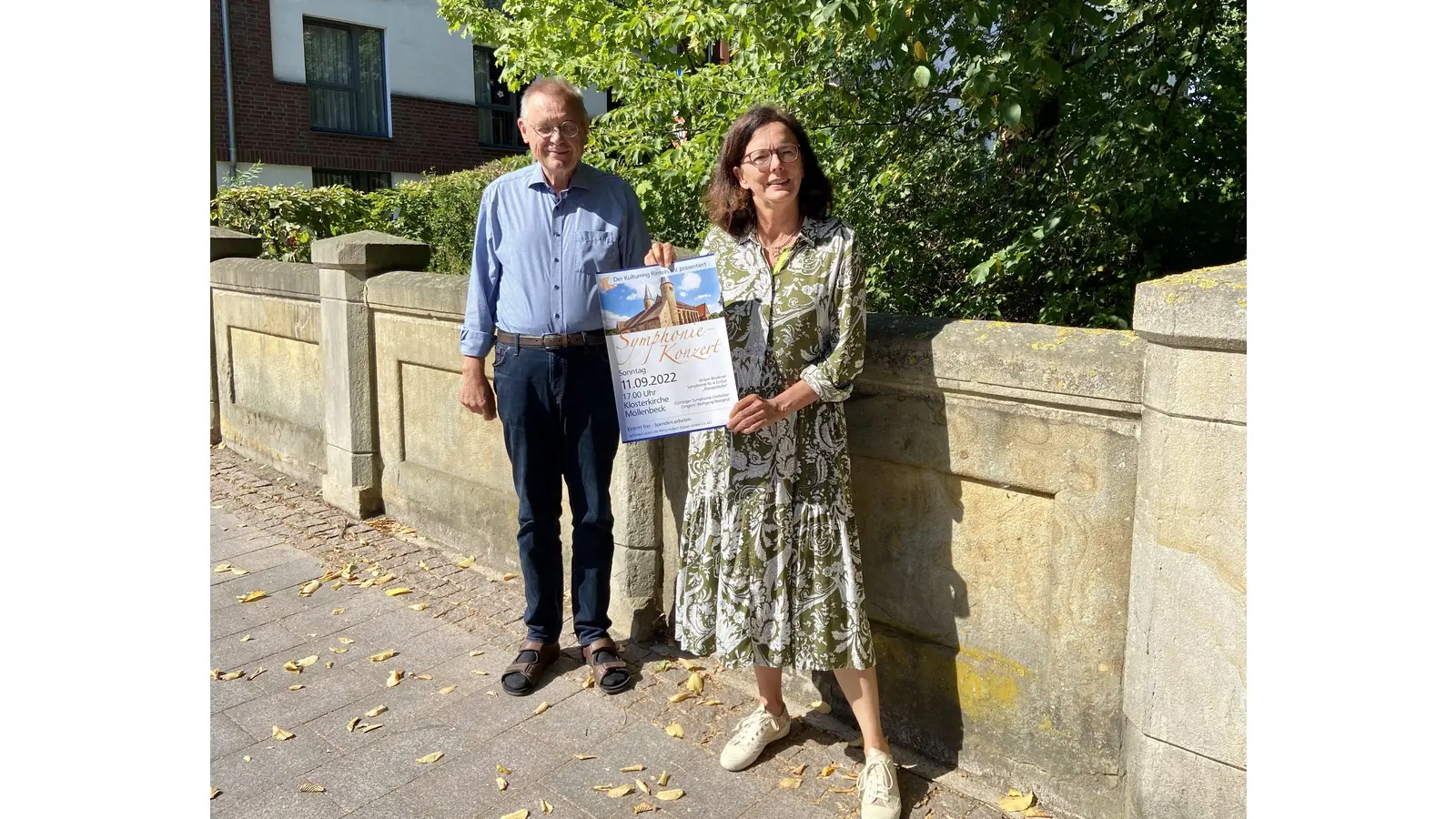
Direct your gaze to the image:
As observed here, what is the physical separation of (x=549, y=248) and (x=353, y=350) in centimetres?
264

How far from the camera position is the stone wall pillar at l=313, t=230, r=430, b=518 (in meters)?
5.84

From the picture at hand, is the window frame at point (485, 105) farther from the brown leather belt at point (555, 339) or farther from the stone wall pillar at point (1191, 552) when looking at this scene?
the stone wall pillar at point (1191, 552)

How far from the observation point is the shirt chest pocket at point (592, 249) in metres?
3.73

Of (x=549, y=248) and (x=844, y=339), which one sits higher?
(x=549, y=248)

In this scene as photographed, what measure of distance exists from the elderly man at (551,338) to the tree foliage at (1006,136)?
0.91 meters

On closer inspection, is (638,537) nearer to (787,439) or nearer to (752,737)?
(752,737)

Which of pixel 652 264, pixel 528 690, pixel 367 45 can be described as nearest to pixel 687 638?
pixel 528 690

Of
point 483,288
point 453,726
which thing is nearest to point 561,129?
point 483,288

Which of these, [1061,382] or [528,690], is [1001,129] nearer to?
[1061,382]

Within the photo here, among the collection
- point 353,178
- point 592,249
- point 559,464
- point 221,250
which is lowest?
point 559,464

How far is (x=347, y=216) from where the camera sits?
10461 millimetres

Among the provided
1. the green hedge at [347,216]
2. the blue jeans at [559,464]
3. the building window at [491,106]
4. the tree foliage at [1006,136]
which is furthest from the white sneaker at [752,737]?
the building window at [491,106]

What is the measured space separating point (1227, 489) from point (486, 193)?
8.81 feet

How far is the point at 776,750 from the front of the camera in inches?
135
